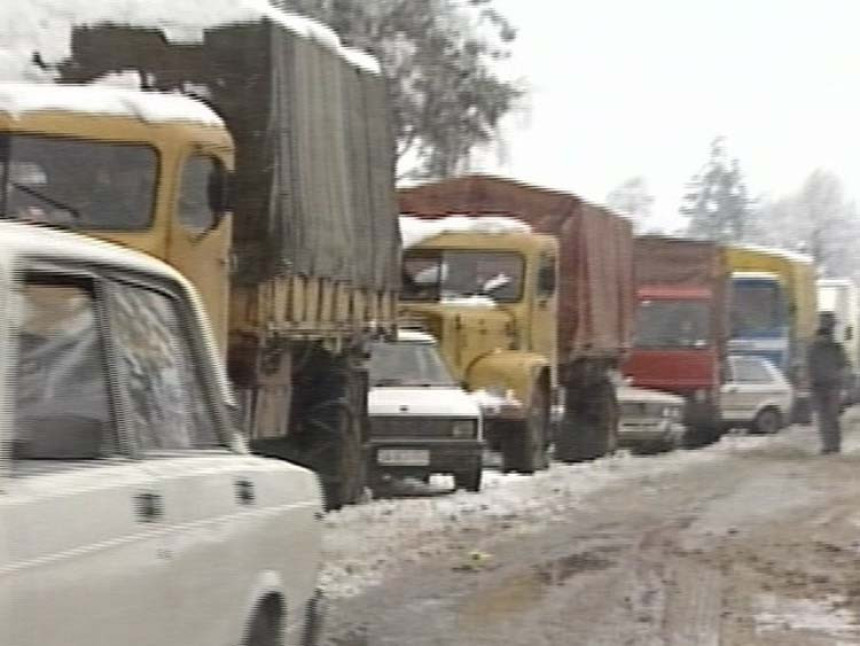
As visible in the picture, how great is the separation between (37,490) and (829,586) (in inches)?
325

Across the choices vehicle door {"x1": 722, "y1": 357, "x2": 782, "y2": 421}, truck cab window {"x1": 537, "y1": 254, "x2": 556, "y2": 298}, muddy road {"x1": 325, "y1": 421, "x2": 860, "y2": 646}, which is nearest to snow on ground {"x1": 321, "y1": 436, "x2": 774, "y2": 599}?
muddy road {"x1": 325, "y1": 421, "x2": 860, "y2": 646}

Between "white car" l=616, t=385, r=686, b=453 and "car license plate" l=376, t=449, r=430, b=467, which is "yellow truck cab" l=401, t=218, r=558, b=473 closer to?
"car license plate" l=376, t=449, r=430, b=467

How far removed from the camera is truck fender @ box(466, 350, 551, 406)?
834 inches

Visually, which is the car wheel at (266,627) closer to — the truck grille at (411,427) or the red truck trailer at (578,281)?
the truck grille at (411,427)

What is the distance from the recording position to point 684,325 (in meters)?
31.6

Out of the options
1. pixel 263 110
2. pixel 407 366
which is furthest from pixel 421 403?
pixel 263 110

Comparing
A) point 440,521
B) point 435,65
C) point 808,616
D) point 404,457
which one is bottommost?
point 808,616

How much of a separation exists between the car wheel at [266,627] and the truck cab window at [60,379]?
1182mm

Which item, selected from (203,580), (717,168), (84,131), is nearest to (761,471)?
(84,131)

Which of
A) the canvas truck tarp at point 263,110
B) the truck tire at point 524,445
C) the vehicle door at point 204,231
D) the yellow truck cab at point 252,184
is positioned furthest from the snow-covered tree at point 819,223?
the vehicle door at point 204,231

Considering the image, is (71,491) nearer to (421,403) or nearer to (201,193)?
(201,193)

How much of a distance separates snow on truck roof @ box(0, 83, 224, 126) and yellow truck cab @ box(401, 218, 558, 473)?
875 cm

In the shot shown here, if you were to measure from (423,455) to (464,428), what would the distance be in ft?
1.46

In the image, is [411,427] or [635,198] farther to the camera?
[635,198]
